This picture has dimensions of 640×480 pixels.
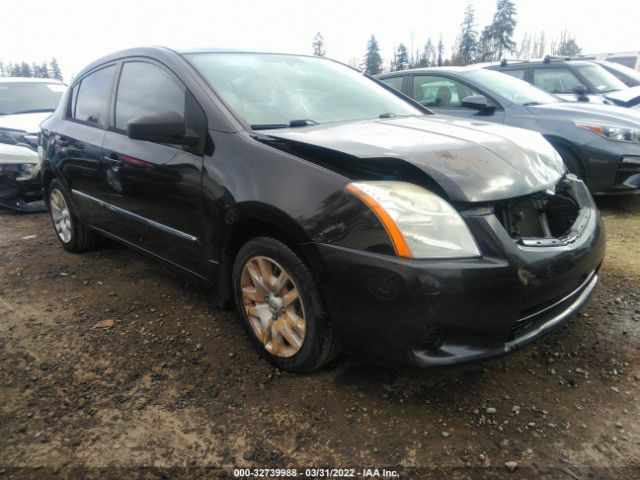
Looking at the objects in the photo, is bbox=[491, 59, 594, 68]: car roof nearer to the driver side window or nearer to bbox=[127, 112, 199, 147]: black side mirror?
the driver side window

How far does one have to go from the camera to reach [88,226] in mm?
3902

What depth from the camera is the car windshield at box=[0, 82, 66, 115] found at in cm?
730

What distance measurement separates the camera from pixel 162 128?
8.24 ft

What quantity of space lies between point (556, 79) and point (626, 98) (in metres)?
1.15

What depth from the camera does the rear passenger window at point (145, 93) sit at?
2.80 meters

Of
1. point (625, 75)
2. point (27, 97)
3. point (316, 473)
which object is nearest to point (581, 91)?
point (625, 75)

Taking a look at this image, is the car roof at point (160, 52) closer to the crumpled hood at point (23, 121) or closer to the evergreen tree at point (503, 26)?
the crumpled hood at point (23, 121)

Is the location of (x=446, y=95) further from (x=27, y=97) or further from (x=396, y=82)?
(x=27, y=97)

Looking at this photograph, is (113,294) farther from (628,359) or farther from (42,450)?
(628,359)

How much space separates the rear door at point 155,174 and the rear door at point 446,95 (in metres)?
3.71

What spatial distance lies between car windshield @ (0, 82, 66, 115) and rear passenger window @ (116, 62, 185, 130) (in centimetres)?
508

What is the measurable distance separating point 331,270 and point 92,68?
3.00 meters

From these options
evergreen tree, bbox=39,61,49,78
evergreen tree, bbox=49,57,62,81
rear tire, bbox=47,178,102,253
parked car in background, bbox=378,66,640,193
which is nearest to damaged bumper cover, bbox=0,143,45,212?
rear tire, bbox=47,178,102,253

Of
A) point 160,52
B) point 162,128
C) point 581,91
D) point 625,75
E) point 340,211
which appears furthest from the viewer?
point 625,75
